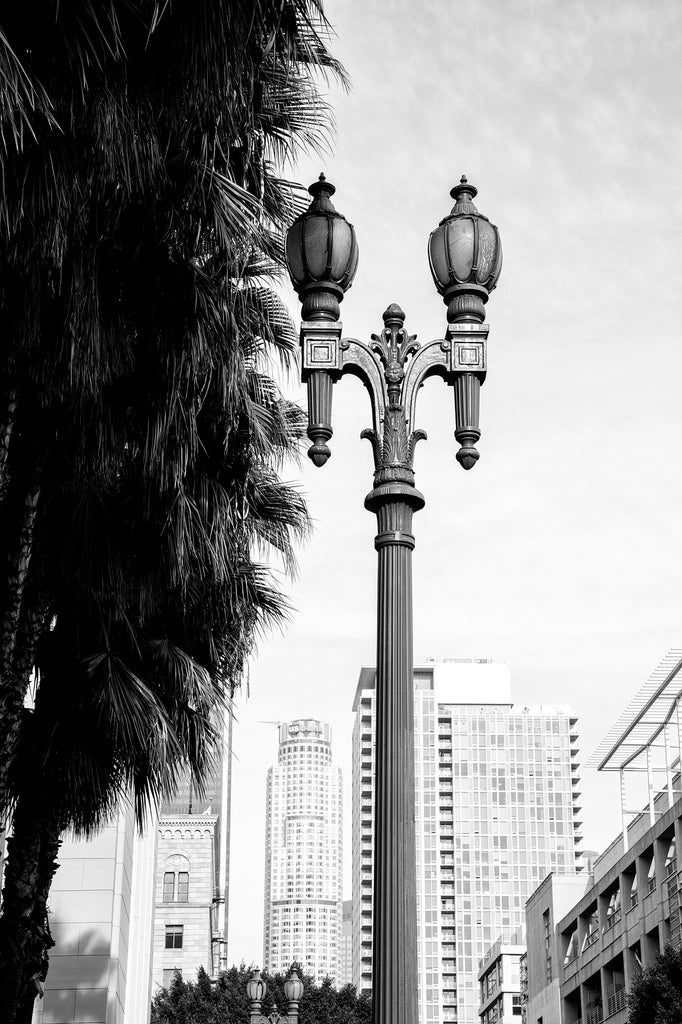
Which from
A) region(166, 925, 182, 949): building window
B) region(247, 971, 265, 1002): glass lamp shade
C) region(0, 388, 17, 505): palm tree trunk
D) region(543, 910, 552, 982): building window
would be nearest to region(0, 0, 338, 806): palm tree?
region(0, 388, 17, 505): palm tree trunk

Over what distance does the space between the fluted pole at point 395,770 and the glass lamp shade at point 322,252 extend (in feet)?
4.77

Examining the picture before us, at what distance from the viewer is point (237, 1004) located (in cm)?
6650

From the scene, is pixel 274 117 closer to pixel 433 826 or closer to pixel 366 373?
pixel 366 373

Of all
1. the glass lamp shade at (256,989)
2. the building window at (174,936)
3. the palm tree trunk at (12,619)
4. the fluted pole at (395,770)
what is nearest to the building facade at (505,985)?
the building window at (174,936)

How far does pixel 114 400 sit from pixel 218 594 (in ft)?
10.1

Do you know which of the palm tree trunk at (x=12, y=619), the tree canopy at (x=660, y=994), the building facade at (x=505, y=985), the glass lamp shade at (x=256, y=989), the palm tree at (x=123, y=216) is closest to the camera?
the palm tree at (x=123, y=216)

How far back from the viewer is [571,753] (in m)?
181

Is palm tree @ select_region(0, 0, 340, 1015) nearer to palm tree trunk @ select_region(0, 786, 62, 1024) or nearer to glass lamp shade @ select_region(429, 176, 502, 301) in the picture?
palm tree trunk @ select_region(0, 786, 62, 1024)

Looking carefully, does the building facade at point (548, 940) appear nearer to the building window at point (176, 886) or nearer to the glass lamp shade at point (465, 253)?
the building window at point (176, 886)

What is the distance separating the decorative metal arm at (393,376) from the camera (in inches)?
353

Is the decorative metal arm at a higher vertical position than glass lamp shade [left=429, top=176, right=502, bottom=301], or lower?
lower

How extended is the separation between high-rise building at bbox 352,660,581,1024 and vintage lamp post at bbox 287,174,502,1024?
15851 cm

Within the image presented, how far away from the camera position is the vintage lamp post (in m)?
8.05

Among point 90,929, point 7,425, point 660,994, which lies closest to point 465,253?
point 7,425
